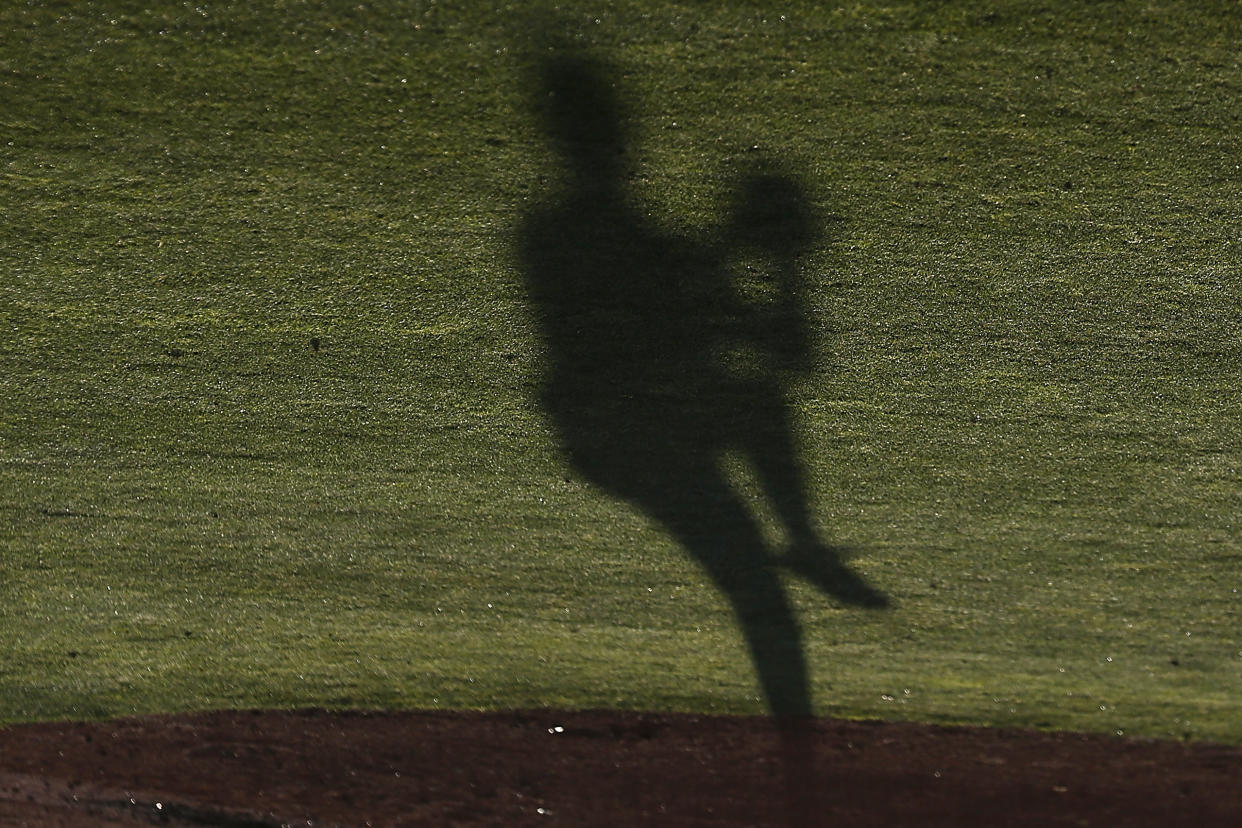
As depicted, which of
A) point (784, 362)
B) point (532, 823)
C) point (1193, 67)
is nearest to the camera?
point (1193, 67)

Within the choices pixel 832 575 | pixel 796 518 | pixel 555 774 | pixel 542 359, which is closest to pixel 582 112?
pixel 542 359

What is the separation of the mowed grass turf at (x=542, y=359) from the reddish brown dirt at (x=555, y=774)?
0.14 metres

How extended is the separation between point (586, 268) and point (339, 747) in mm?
2541

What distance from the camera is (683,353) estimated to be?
3.42 m

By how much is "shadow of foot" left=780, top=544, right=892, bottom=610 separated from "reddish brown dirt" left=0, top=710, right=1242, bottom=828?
0.61 meters

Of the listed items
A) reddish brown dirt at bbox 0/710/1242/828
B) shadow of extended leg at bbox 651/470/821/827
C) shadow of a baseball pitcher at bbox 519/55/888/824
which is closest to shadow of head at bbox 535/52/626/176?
shadow of a baseball pitcher at bbox 519/55/888/824

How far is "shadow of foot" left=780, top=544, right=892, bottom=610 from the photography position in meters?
3.48

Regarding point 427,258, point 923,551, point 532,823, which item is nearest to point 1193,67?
point 923,551

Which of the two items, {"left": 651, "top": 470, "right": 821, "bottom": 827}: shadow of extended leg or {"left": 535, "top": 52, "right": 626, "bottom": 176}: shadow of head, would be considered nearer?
{"left": 535, "top": 52, "right": 626, "bottom": 176}: shadow of head

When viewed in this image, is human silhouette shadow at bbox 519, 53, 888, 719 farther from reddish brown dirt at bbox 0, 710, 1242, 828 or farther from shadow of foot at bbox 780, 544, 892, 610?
reddish brown dirt at bbox 0, 710, 1242, 828

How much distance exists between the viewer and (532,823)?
12.0 feet

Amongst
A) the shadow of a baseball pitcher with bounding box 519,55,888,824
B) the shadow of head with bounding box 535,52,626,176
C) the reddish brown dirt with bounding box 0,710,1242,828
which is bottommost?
the reddish brown dirt with bounding box 0,710,1242,828

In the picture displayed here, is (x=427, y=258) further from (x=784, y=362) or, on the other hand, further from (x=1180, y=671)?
(x=1180, y=671)

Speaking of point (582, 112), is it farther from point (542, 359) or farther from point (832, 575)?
point (832, 575)
